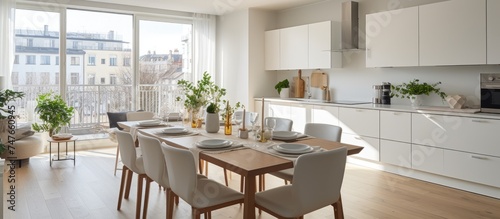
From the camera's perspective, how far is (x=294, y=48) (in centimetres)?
591

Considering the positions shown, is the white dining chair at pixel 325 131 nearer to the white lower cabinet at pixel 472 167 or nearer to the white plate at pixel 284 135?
the white plate at pixel 284 135

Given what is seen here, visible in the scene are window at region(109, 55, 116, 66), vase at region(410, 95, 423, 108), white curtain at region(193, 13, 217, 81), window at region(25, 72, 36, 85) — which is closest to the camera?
vase at region(410, 95, 423, 108)

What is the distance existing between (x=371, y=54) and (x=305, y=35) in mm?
1290

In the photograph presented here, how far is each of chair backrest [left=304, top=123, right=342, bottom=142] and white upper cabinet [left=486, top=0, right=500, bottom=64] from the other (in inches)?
76.5

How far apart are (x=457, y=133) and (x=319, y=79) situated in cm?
255

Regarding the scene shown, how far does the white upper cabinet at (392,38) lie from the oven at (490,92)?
759 millimetres

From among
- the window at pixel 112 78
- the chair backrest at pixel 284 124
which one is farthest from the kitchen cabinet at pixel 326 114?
the window at pixel 112 78

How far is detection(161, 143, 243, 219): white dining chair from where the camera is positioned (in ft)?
6.90

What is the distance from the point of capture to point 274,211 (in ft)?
6.94

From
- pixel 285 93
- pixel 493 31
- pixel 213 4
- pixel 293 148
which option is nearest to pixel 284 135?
pixel 293 148

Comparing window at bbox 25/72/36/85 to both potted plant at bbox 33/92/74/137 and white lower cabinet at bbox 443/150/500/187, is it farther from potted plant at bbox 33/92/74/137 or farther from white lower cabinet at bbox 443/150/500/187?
white lower cabinet at bbox 443/150/500/187

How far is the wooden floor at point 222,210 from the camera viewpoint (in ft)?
10.3

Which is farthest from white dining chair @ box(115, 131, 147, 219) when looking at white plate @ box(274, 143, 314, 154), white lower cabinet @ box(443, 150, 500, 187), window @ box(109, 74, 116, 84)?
window @ box(109, 74, 116, 84)

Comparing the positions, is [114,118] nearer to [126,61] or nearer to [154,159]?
[126,61]
